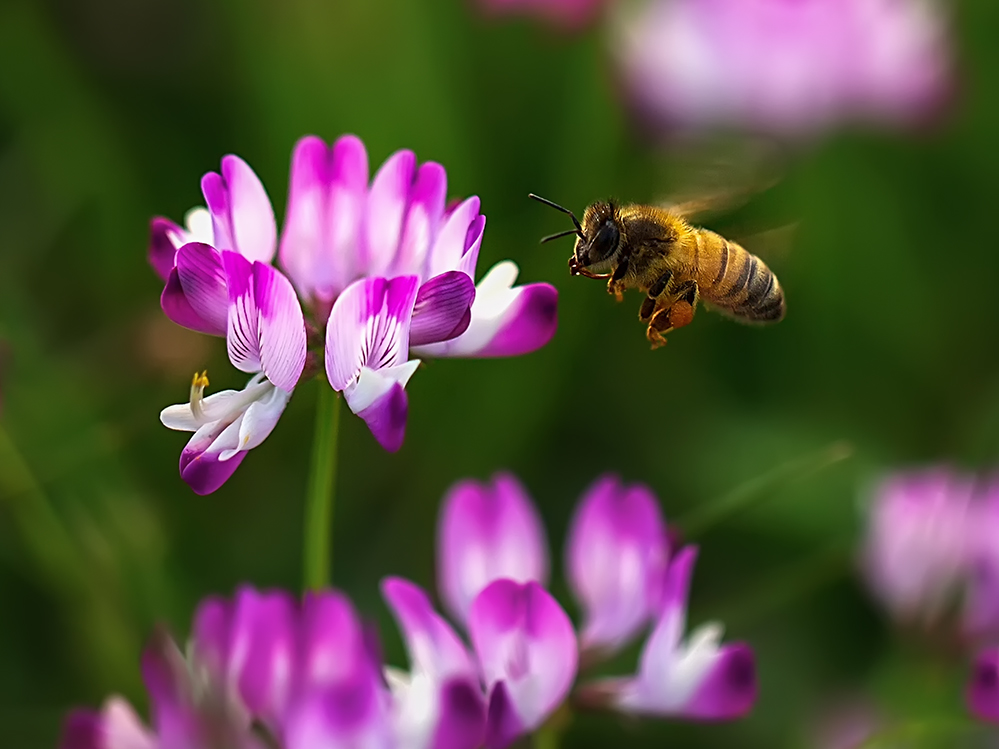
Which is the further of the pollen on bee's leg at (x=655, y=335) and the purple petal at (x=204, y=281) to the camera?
the pollen on bee's leg at (x=655, y=335)

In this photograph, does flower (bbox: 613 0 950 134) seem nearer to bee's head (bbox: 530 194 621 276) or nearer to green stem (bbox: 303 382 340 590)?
bee's head (bbox: 530 194 621 276)

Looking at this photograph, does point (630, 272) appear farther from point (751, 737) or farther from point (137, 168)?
point (137, 168)

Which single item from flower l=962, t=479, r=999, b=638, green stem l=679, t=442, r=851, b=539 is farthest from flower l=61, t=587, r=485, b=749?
flower l=962, t=479, r=999, b=638

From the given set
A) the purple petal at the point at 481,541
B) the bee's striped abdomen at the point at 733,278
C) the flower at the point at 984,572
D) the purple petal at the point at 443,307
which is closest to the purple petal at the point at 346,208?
the purple petal at the point at 443,307

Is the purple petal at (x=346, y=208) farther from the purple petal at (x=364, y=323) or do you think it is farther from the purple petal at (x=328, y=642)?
the purple petal at (x=328, y=642)

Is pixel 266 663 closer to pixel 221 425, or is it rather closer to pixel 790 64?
pixel 221 425

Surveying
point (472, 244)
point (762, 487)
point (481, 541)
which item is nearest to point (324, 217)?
point (472, 244)

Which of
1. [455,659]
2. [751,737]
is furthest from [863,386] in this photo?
[455,659]
